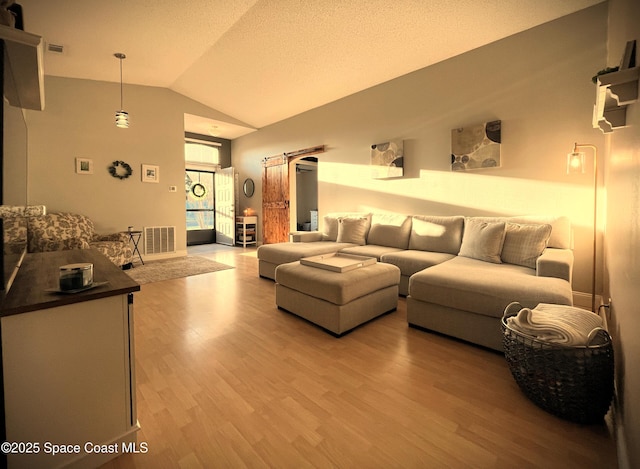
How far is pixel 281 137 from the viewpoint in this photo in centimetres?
655

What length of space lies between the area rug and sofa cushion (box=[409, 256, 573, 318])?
3.51 meters

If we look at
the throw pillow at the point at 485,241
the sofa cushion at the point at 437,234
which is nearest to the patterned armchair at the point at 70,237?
the sofa cushion at the point at 437,234

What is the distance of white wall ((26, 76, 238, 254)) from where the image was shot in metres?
4.70

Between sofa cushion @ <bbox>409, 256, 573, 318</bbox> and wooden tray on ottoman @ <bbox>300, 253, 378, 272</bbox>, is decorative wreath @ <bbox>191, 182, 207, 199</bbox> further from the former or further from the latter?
sofa cushion @ <bbox>409, 256, 573, 318</bbox>

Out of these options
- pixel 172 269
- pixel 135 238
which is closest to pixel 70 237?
pixel 135 238

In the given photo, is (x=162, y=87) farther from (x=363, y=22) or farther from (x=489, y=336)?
(x=489, y=336)

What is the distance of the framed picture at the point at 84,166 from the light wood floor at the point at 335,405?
3.97 meters

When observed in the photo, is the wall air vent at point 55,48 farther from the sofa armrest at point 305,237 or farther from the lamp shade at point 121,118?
the sofa armrest at point 305,237

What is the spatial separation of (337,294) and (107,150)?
5190 millimetres

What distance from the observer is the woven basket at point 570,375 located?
4.46 ft

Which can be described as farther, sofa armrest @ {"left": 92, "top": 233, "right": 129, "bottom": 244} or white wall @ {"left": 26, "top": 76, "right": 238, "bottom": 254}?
sofa armrest @ {"left": 92, "top": 233, "right": 129, "bottom": 244}

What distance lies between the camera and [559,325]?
4.88 ft

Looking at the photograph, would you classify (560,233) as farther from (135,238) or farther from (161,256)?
(135,238)

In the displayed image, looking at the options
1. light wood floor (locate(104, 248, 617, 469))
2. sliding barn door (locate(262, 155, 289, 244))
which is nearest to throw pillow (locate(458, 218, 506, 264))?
light wood floor (locate(104, 248, 617, 469))
